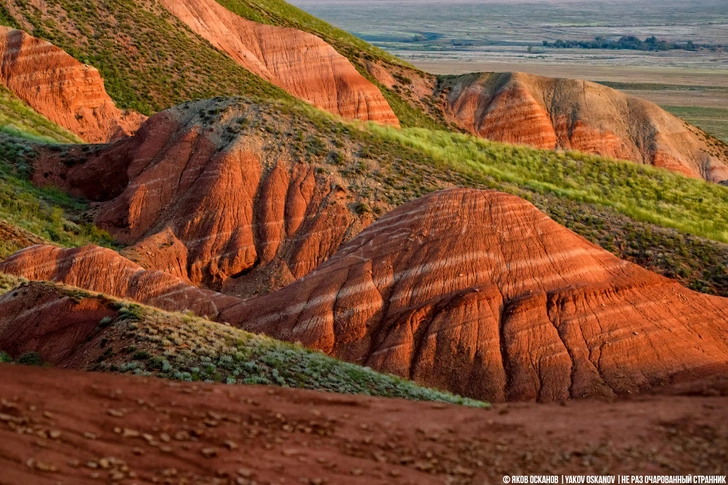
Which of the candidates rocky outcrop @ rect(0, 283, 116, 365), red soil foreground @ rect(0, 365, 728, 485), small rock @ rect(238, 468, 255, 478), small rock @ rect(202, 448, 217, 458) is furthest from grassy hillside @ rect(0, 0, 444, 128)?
small rock @ rect(238, 468, 255, 478)

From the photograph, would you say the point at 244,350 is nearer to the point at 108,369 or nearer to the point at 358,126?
the point at 108,369

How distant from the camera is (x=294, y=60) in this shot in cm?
7062

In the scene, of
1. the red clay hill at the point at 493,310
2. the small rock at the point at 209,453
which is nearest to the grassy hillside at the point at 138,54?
the red clay hill at the point at 493,310

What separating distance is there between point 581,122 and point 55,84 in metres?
38.9

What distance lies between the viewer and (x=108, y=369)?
675 inches

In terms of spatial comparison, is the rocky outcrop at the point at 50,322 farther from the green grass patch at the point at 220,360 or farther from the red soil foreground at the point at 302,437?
the red soil foreground at the point at 302,437

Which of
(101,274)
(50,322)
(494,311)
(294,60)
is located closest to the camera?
(50,322)

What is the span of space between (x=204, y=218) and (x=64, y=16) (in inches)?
1127

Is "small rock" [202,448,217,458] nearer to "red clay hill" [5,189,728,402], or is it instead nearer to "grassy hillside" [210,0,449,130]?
"red clay hill" [5,189,728,402]

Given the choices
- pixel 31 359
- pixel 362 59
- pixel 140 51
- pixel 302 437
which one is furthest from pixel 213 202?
pixel 362 59

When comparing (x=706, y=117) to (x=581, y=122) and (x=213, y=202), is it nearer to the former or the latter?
(x=581, y=122)

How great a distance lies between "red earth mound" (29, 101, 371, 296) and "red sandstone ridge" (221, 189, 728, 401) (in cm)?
969

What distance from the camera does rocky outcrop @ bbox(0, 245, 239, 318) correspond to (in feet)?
91.3

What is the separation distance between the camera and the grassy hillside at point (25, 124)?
1788 inches
